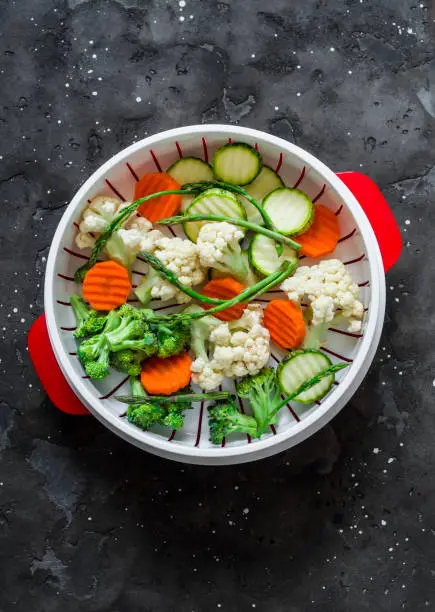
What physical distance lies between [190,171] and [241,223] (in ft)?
0.76

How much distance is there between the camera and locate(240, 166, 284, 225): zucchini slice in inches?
79.6

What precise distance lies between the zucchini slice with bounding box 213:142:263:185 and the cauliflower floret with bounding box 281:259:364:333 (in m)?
0.31

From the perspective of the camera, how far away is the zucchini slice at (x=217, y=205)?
6.46 ft

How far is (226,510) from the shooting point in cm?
222

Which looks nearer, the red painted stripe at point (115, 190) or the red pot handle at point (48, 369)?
the red painted stripe at point (115, 190)

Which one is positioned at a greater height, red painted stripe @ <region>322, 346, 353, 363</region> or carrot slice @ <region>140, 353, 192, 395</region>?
red painted stripe @ <region>322, 346, 353, 363</region>

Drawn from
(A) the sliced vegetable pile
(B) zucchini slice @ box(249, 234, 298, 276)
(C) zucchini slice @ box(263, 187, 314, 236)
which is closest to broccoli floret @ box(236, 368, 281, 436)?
(A) the sliced vegetable pile

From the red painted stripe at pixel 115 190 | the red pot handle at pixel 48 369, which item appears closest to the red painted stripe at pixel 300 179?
the red painted stripe at pixel 115 190

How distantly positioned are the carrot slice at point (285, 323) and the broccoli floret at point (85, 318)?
454 millimetres

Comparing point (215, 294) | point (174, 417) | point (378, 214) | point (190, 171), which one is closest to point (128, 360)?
point (174, 417)

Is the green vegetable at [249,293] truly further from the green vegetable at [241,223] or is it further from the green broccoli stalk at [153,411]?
the green broccoli stalk at [153,411]

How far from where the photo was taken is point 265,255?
78.5 inches

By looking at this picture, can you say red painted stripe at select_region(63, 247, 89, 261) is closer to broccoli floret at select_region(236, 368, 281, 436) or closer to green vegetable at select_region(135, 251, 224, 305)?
green vegetable at select_region(135, 251, 224, 305)

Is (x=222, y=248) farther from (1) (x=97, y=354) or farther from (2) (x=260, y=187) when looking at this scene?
(1) (x=97, y=354)
